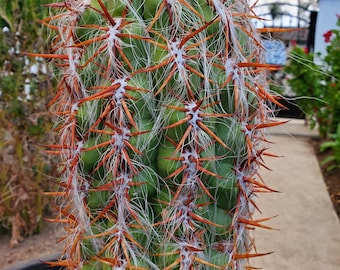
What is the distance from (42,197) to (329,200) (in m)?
2.34

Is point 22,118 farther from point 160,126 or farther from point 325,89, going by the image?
point 325,89

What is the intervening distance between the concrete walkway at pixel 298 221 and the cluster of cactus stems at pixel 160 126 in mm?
1263

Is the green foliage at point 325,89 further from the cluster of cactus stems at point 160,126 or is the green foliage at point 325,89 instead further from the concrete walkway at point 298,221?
the cluster of cactus stems at point 160,126

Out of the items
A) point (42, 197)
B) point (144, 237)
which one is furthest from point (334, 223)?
point (144, 237)

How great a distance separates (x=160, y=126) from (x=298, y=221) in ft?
9.74

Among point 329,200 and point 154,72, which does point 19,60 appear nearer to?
point 154,72

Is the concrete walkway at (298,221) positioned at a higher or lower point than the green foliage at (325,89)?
lower

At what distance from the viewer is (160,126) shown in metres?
1.03

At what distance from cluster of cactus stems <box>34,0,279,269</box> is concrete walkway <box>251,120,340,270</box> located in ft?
4.14

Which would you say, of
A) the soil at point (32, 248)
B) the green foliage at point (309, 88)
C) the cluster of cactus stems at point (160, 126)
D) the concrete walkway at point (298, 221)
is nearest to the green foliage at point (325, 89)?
the green foliage at point (309, 88)

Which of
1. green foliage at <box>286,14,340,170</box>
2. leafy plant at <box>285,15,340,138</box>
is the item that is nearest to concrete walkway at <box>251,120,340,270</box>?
green foliage at <box>286,14,340,170</box>

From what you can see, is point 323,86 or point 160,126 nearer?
point 160,126

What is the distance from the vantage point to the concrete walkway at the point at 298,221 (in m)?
3.16

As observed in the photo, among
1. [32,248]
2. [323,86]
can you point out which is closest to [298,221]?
[32,248]
